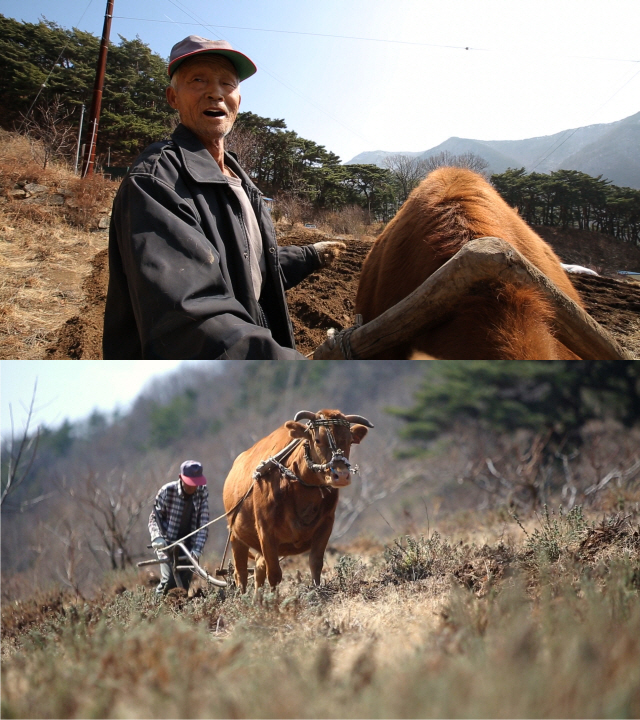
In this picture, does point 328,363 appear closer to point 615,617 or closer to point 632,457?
point 615,617

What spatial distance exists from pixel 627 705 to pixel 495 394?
1.11m

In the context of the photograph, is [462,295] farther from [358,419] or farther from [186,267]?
[186,267]

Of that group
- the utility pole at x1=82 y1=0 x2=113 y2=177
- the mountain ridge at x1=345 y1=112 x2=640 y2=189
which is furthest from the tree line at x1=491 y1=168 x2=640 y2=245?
the utility pole at x1=82 y1=0 x2=113 y2=177

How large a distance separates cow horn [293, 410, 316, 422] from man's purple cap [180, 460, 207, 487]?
0.30m

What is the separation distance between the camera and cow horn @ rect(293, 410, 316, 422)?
150 centimetres

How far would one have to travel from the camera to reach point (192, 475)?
4.83 feet

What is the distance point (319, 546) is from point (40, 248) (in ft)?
23.2

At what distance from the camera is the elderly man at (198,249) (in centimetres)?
163

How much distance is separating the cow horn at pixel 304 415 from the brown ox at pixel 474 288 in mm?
789

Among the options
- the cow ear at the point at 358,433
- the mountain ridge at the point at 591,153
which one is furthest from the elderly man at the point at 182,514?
the mountain ridge at the point at 591,153

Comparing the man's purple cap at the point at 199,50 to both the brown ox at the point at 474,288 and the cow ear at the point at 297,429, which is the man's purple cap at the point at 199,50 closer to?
the brown ox at the point at 474,288

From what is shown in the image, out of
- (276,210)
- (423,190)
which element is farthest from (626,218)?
(423,190)

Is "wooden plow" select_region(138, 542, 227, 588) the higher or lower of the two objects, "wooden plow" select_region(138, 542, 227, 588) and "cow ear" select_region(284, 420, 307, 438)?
the lower

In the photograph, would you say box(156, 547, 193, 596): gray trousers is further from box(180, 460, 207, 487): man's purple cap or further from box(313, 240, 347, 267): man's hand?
box(313, 240, 347, 267): man's hand
